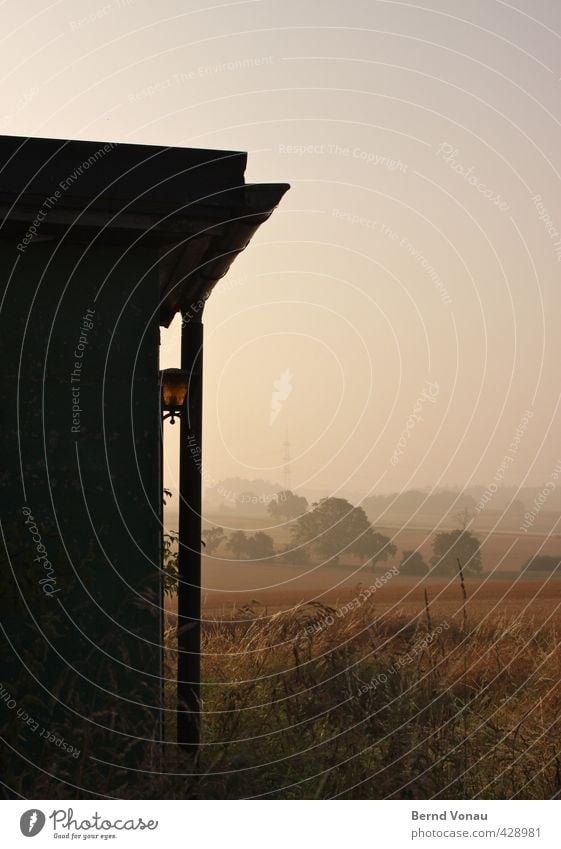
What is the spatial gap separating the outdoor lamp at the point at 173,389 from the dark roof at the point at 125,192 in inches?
48.0

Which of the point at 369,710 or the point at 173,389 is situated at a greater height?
the point at 173,389

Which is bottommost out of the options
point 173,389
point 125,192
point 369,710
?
point 369,710

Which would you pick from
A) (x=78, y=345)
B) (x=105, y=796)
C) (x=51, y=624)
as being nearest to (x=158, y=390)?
(x=78, y=345)

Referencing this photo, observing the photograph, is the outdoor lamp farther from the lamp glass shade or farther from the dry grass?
the dry grass

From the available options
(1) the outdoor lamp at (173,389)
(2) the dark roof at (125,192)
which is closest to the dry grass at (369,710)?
(1) the outdoor lamp at (173,389)

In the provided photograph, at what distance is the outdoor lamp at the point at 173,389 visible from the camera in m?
7.45

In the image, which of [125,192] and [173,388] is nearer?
[125,192]

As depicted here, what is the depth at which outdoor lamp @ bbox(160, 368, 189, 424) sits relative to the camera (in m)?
7.45

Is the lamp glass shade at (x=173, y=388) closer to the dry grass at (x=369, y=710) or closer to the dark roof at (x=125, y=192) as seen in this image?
the dark roof at (x=125, y=192)

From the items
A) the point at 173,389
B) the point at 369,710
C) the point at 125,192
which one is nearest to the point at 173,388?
the point at 173,389

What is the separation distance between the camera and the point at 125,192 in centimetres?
637

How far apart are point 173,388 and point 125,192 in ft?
5.45

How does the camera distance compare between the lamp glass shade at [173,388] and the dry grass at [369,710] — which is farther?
the lamp glass shade at [173,388]

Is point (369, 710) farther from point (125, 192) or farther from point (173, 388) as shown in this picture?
point (125, 192)
